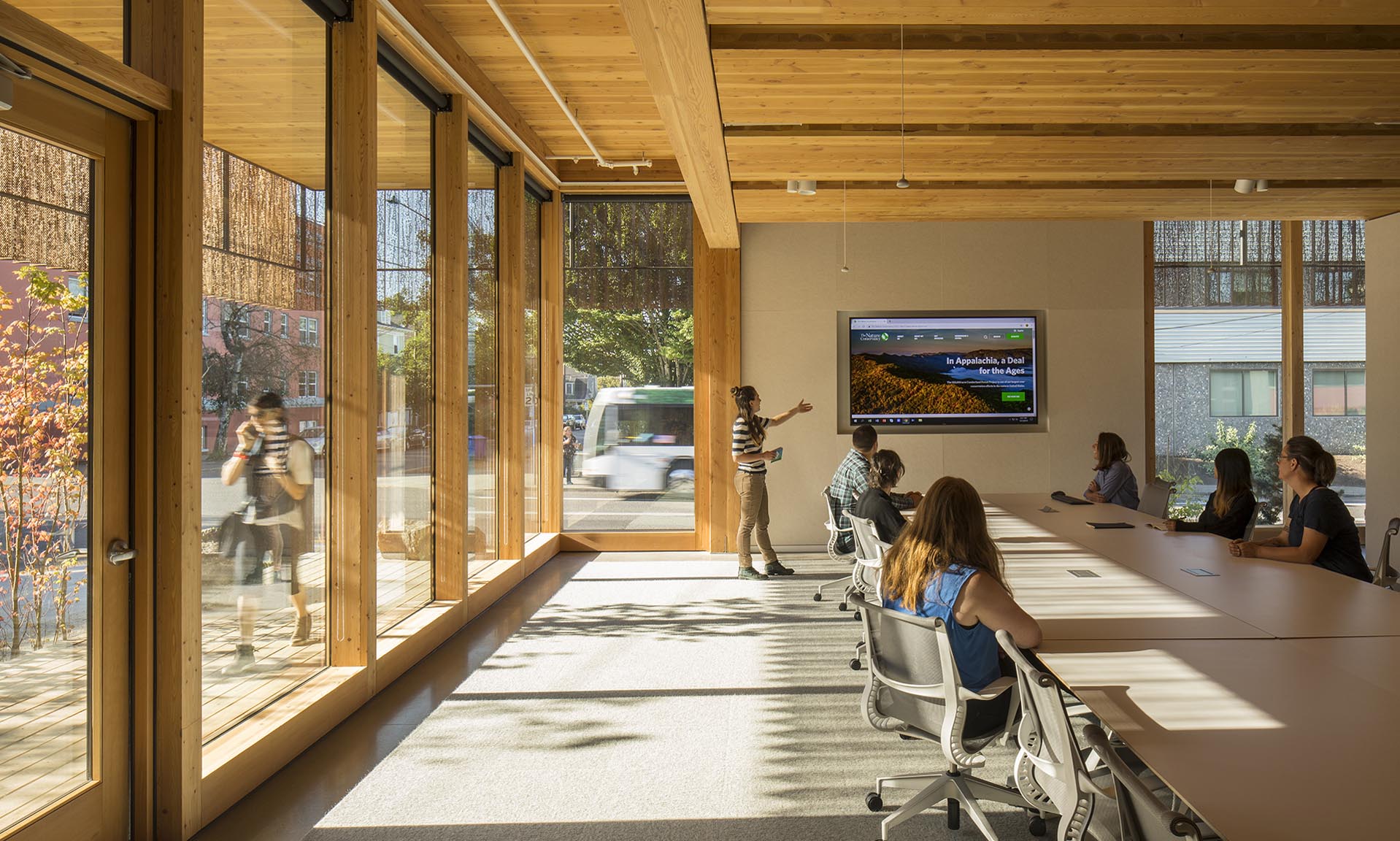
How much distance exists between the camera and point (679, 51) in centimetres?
398

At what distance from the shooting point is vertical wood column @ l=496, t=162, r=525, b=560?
7.97 m

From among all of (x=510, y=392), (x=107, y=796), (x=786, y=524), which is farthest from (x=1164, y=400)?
(x=107, y=796)

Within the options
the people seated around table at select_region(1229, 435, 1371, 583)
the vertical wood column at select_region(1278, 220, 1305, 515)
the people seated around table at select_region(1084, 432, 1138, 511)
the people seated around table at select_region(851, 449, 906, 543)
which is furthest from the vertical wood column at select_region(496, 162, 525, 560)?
the vertical wood column at select_region(1278, 220, 1305, 515)

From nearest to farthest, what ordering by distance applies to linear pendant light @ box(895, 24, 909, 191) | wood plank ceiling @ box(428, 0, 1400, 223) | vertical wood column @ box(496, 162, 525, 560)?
wood plank ceiling @ box(428, 0, 1400, 223) → linear pendant light @ box(895, 24, 909, 191) → vertical wood column @ box(496, 162, 525, 560)

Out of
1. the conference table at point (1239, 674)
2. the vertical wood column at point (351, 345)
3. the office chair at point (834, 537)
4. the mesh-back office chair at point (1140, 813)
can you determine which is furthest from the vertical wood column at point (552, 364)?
the mesh-back office chair at point (1140, 813)

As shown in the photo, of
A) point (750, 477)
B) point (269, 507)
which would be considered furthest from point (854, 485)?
point (269, 507)

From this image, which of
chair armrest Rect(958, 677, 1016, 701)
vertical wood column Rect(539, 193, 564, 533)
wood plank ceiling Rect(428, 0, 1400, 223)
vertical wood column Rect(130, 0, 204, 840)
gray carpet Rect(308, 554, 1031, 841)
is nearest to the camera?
chair armrest Rect(958, 677, 1016, 701)

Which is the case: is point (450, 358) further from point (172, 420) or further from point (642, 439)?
point (642, 439)

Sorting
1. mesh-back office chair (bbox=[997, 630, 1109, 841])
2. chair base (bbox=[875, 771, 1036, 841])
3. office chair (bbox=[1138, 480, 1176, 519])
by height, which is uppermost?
office chair (bbox=[1138, 480, 1176, 519])

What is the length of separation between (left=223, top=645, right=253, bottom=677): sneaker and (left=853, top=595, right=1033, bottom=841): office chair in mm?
2424

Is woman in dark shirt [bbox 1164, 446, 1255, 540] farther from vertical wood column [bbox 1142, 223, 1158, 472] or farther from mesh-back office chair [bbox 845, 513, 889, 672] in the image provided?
vertical wood column [bbox 1142, 223, 1158, 472]

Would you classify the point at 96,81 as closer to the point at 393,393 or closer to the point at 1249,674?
the point at 393,393

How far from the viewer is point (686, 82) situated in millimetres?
4359

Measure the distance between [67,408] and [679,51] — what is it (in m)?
2.52
